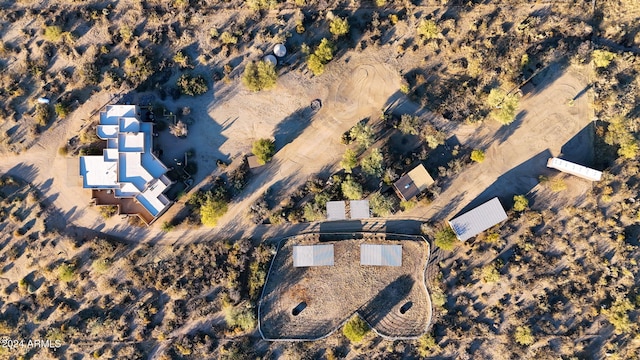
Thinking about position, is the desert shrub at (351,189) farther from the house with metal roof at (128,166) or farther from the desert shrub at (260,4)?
the desert shrub at (260,4)

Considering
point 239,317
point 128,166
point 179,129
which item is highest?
point 179,129

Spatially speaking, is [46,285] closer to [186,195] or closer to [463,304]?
[186,195]

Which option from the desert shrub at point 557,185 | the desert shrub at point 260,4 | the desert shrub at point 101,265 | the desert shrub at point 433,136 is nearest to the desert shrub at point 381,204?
the desert shrub at point 433,136

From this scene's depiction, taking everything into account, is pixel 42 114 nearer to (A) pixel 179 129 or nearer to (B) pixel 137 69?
(B) pixel 137 69

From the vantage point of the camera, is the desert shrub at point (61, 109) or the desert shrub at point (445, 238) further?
the desert shrub at point (61, 109)

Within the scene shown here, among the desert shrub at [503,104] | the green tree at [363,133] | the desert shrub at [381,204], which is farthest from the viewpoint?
the desert shrub at [381,204]

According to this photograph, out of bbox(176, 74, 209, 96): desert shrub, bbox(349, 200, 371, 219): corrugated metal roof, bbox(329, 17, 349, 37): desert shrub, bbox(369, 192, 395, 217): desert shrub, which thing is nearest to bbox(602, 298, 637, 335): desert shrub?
bbox(369, 192, 395, 217): desert shrub

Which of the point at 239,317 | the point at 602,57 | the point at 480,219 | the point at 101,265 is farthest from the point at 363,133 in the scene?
the point at 101,265
